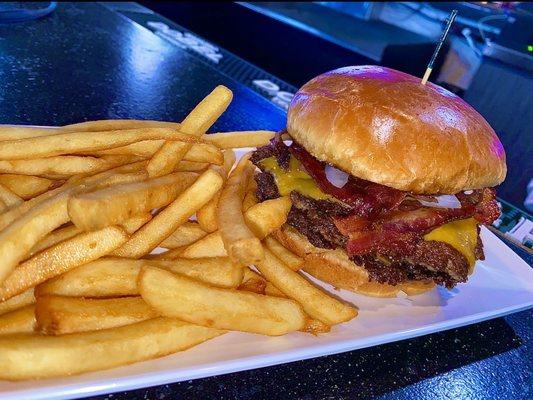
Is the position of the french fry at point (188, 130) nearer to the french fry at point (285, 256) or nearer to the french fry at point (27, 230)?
the french fry at point (27, 230)

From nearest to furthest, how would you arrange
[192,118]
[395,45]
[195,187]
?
[195,187], [192,118], [395,45]

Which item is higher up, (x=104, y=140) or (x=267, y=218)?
(x=104, y=140)

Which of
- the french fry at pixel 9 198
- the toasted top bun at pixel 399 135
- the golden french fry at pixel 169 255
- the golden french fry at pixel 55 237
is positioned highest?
the toasted top bun at pixel 399 135

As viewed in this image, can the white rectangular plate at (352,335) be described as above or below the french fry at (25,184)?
below

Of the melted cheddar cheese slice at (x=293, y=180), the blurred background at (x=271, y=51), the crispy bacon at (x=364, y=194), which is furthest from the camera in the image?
the blurred background at (x=271, y=51)

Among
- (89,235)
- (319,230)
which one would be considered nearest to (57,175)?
(89,235)

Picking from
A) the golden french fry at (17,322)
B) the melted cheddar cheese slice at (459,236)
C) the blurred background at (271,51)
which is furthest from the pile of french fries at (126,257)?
the blurred background at (271,51)

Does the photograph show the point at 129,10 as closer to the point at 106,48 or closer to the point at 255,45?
the point at 106,48
